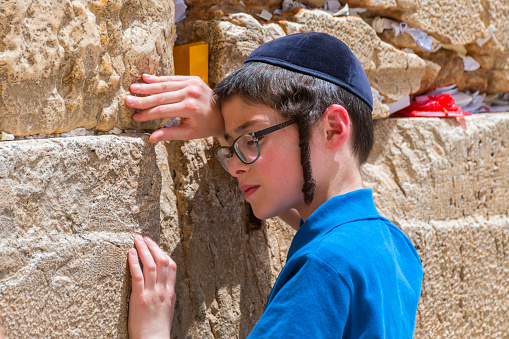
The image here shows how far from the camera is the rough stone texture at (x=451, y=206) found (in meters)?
2.13

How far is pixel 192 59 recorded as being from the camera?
1.55 meters

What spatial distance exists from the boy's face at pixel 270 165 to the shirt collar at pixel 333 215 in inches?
3.5

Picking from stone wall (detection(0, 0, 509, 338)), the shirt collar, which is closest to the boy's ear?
the shirt collar

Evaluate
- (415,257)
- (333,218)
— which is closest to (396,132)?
(415,257)

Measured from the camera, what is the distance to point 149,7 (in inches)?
51.8

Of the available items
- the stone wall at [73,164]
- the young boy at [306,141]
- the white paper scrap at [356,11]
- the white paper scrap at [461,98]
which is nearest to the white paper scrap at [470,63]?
the white paper scrap at [461,98]

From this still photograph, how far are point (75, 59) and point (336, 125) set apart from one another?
625 mm

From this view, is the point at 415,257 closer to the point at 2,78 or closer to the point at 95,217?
the point at 95,217

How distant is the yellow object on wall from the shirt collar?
604 millimetres

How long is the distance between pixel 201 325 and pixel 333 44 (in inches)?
36.4

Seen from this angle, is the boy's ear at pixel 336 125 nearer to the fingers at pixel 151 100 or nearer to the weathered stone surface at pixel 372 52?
the fingers at pixel 151 100

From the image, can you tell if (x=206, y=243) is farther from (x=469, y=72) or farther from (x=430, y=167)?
(x=469, y=72)

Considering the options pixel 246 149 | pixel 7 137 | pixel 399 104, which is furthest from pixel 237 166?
pixel 399 104

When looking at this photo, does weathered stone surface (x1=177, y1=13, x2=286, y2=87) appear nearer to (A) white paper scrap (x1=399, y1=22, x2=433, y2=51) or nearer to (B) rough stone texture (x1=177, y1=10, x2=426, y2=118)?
(B) rough stone texture (x1=177, y1=10, x2=426, y2=118)
